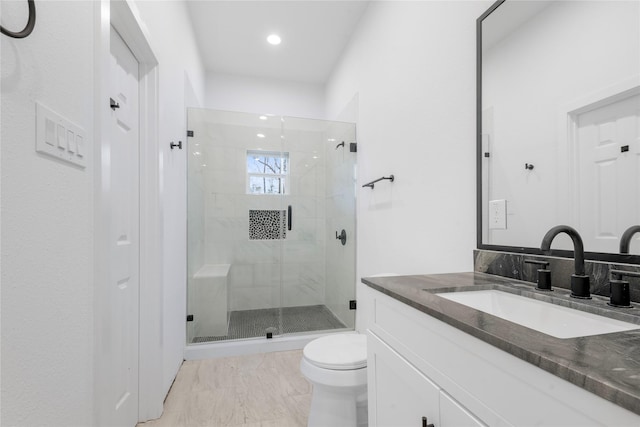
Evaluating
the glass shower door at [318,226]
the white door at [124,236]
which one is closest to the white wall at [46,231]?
the white door at [124,236]

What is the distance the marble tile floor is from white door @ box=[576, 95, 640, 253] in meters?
1.55

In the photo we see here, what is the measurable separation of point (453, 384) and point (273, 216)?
232 centimetres

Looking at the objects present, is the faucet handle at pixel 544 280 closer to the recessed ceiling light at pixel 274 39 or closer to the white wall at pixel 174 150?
the white wall at pixel 174 150

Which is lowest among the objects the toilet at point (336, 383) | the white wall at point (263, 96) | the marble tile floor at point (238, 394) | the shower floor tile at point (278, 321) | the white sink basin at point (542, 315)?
the marble tile floor at point (238, 394)

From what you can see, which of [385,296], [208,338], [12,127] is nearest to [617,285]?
[385,296]

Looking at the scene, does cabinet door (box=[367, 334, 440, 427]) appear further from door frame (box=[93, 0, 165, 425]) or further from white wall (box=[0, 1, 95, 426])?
door frame (box=[93, 0, 165, 425])

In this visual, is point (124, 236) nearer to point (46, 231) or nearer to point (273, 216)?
point (46, 231)

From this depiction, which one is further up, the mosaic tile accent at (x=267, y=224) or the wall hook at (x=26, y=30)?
the wall hook at (x=26, y=30)

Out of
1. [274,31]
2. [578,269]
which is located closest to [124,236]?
[578,269]

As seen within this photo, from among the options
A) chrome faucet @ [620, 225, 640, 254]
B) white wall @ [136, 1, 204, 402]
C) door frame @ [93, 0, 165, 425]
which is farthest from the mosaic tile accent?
chrome faucet @ [620, 225, 640, 254]

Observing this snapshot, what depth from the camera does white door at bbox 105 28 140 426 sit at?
133cm

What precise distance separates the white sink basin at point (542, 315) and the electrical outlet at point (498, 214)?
0.29 metres

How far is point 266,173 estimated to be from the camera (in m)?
2.81

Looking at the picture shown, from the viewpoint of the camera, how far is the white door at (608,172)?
0.77 meters
